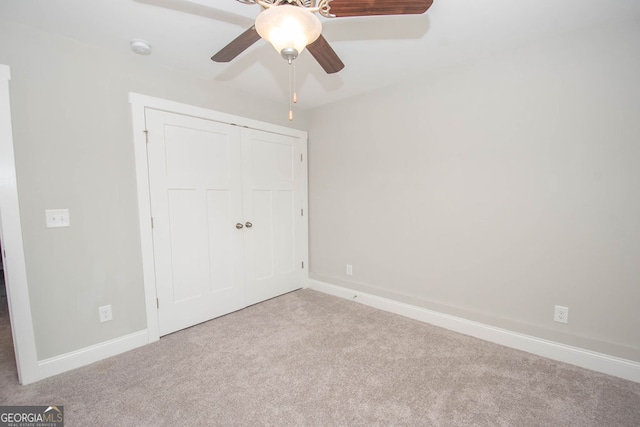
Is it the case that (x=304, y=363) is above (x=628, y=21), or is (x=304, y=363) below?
below

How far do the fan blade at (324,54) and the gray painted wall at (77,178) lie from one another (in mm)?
1513

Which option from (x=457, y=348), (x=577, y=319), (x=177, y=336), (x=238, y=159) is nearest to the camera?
(x=577, y=319)

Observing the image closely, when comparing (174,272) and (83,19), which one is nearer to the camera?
(83,19)

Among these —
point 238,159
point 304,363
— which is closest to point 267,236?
point 238,159

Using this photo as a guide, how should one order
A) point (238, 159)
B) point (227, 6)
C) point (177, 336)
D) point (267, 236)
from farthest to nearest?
point (267, 236) → point (238, 159) → point (177, 336) → point (227, 6)

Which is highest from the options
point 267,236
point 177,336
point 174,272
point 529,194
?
point 529,194

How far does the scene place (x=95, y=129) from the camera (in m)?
1.97

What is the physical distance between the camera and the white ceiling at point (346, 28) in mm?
1573

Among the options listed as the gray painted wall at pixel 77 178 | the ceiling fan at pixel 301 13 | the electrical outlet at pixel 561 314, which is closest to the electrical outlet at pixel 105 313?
the gray painted wall at pixel 77 178

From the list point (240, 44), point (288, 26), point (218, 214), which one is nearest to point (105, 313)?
point (218, 214)

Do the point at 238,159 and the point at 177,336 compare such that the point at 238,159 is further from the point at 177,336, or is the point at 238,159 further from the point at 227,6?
the point at 177,336

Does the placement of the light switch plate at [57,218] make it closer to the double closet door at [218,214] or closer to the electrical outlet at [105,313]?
the double closet door at [218,214]

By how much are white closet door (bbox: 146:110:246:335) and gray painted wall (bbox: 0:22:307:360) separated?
7.0 inches

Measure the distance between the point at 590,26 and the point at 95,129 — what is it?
351cm
